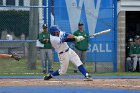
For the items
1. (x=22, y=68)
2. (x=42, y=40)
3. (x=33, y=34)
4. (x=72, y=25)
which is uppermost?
(x=72, y=25)

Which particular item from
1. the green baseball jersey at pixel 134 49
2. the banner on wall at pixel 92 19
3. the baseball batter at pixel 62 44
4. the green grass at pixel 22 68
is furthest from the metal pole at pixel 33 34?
the baseball batter at pixel 62 44

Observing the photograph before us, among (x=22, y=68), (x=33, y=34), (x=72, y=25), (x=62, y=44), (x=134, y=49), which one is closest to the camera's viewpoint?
(x=62, y=44)

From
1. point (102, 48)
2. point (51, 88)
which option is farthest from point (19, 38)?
point (51, 88)

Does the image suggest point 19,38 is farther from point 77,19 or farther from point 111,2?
point 111,2

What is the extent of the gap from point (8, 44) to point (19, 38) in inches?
21.1

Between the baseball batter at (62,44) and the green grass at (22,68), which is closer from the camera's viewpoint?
the baseball batter at (62,44)

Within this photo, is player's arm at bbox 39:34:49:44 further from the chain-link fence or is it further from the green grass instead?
the green grass

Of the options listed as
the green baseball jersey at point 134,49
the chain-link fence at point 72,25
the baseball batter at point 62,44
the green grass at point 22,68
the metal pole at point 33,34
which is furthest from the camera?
the green baseball jersey at point 134,49

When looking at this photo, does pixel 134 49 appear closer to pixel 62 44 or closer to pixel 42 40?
pixel 42 40

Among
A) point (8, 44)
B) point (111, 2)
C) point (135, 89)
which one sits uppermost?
point (111, 2)

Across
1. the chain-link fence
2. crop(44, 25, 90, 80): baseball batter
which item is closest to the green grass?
the chain-link fence

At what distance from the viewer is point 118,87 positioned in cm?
1277

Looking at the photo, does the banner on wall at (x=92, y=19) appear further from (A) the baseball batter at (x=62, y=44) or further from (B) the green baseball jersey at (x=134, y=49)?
(A) the baseball batter at (x=62, y=44)

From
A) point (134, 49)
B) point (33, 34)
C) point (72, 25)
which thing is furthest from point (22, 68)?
point (134, 49)
